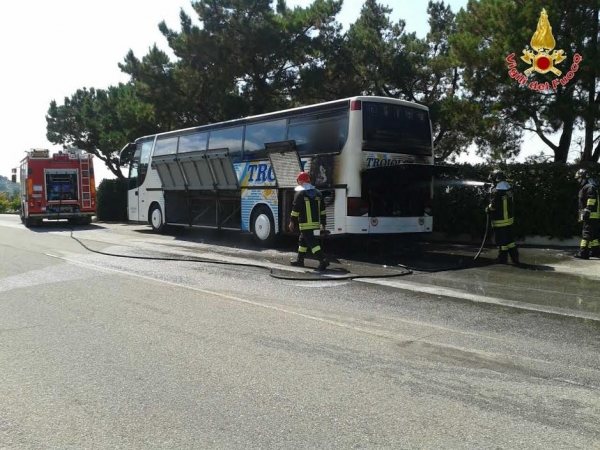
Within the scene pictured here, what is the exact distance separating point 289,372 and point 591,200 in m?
→ 8.78

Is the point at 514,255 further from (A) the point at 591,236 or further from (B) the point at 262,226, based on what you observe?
(B) the point at 262,226

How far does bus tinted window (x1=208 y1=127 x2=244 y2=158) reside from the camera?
15047 millimetres

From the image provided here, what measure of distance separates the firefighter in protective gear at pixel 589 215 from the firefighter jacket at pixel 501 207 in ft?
5.24

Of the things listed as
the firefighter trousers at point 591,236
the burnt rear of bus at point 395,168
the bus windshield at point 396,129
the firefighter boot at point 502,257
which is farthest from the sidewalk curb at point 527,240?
the firefighter boot at point 502,257

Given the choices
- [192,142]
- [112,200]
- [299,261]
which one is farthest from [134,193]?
[299,261]

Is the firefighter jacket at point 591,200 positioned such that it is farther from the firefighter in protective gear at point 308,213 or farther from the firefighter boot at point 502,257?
the firefighter in protective gear at point 308,213

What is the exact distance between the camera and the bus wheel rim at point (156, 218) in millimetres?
19250

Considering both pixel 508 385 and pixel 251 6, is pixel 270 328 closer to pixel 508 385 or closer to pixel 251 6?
pixel 508 385

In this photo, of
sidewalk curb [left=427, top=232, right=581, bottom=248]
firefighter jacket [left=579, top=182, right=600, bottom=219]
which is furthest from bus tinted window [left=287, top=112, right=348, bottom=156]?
firefighter jacket [left=579, top=182, right=600, bottom=219]

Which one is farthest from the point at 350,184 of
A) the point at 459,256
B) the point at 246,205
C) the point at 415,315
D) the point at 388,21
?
the point at 388,21

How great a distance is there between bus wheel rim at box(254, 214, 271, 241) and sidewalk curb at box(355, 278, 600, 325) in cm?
523

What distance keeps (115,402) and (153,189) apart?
52.4 ft

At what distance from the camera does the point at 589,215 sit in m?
10.9

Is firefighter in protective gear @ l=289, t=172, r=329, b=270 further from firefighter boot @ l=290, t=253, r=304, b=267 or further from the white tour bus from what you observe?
the white tour bus
